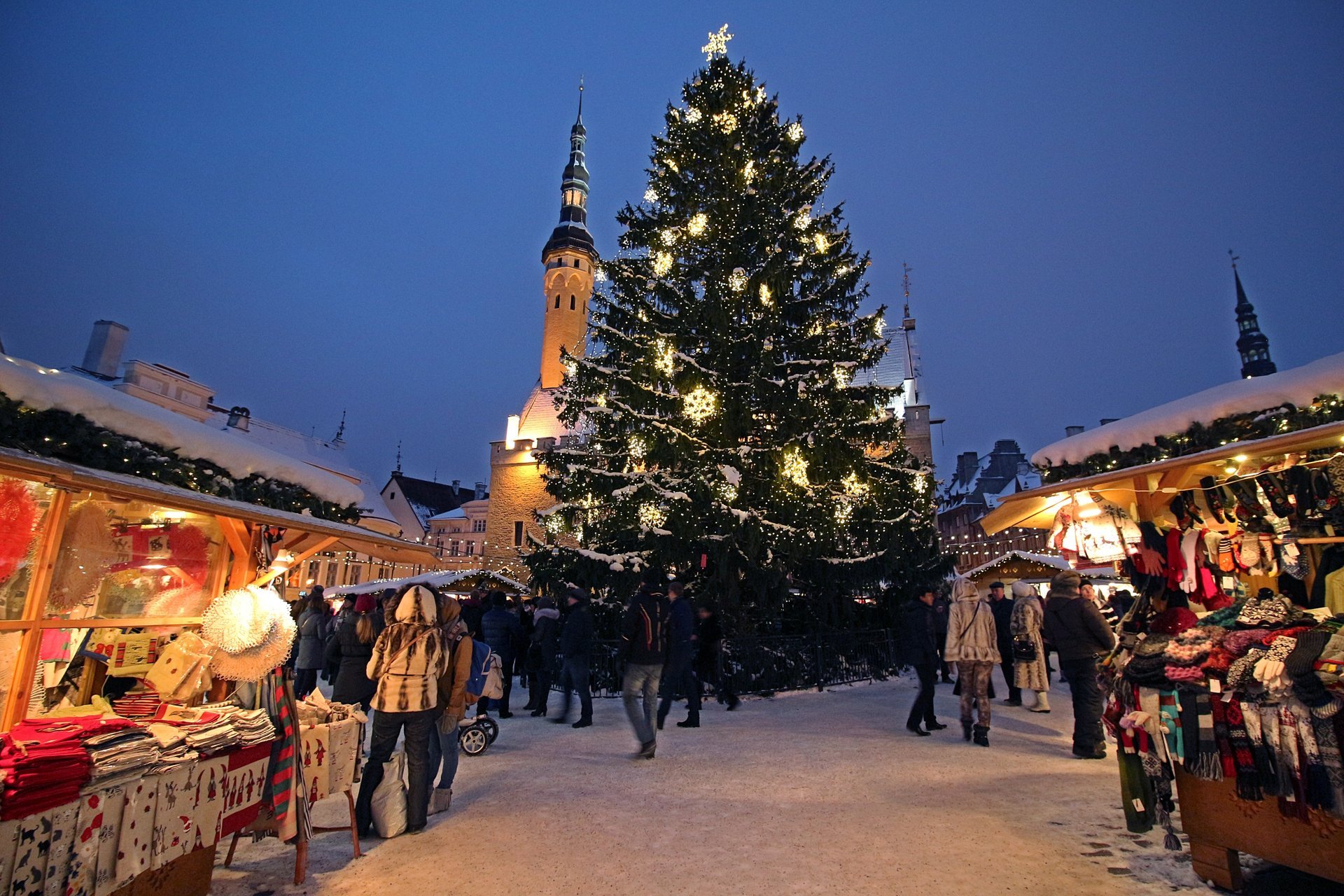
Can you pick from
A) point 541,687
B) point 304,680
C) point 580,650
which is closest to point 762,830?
point 580,650

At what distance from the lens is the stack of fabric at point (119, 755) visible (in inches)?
127

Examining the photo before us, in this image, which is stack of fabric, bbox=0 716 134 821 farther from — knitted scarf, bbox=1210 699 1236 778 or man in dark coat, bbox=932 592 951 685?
man in dark coat, bbox=932 592 951 685

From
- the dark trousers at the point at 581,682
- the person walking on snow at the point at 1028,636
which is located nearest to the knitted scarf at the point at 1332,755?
the person walking on snow at the point at 1028,636

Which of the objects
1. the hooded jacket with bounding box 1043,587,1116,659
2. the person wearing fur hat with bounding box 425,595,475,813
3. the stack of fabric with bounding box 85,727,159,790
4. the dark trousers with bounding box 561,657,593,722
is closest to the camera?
the stack of fabric with bounding box 85,727,159,790

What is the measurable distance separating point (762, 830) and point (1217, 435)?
4.81m

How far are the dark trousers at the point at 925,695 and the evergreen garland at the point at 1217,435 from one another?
123 inches

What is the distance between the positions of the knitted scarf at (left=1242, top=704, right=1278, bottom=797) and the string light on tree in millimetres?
10385

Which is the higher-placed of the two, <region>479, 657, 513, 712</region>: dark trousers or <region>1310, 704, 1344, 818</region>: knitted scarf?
<region>1310, 704, 1344, 818</region>: knitted scarf

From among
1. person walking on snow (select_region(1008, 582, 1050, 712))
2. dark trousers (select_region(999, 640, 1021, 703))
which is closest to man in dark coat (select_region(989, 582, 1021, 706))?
dark trousers (select_region(999, 640, 1021, 703))

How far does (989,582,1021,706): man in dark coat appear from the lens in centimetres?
1111

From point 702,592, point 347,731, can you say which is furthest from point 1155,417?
point 702,592

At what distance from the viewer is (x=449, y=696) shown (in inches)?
215

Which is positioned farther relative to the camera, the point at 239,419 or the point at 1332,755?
the point at 239,419

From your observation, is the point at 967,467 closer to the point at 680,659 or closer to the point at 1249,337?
the point at 1249,337
